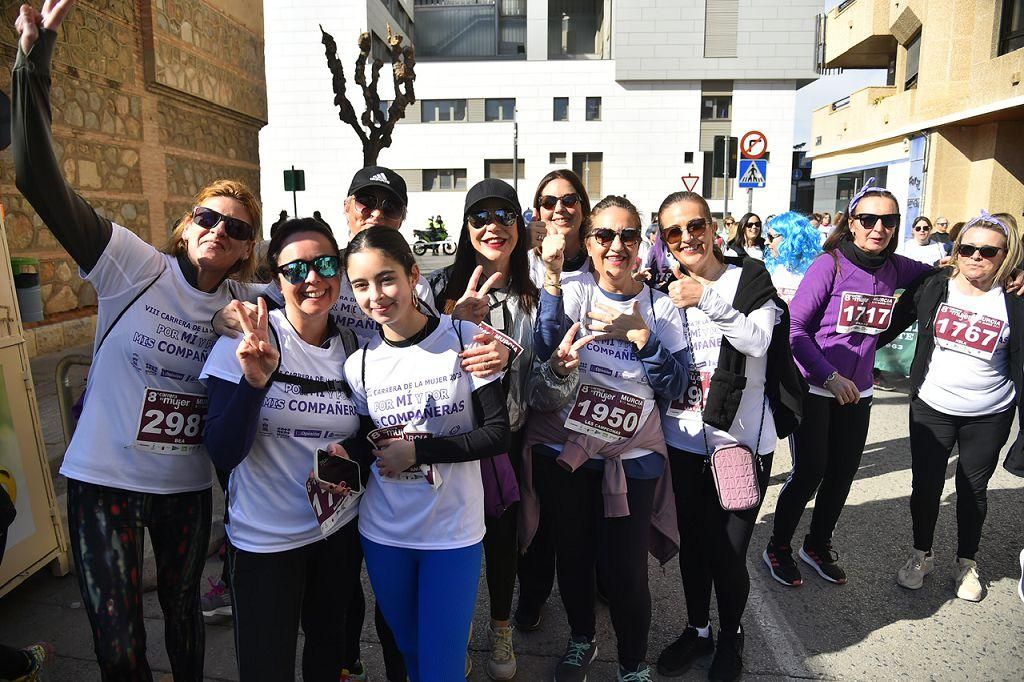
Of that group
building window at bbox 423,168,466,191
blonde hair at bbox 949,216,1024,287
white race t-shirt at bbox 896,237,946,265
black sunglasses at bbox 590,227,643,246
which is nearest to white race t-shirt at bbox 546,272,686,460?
black sunglasses at bbox 590,227,643,246

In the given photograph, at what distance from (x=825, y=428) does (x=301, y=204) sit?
3848 centimetres

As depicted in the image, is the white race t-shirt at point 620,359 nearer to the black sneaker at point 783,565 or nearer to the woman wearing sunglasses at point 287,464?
the woman wearing sunglasses at point 287,464

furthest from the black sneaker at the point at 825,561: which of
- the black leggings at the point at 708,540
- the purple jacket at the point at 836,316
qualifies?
the black leggings at the point at 708,540

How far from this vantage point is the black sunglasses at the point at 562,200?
317 centimetres

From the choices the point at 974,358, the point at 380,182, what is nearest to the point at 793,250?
the point at 974,358

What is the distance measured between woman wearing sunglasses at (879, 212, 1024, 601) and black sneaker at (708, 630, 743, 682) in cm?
132

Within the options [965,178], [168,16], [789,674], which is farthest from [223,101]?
[965,178]

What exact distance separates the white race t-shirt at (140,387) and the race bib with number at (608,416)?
1.41 metres

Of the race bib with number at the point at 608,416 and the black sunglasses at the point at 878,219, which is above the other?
the black sunglasses at the point at 878,219

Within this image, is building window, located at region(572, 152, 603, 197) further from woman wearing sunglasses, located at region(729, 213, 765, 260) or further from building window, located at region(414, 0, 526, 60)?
woman wearing sunglasses, located at region(729, 213, 765, 260)

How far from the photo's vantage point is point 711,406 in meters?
2.69

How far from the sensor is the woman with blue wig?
218 inches

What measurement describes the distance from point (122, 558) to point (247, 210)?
4.25 feet

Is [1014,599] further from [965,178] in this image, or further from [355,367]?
[965,178]
